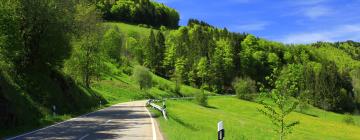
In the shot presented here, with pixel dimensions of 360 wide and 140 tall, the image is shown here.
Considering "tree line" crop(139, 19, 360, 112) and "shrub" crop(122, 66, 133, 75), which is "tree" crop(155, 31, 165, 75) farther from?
"shrub" crop(122, 66, 133, 75)

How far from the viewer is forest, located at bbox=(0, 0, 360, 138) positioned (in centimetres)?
2895

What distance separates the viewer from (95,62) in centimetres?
6319

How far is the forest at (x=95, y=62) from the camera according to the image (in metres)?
29.0

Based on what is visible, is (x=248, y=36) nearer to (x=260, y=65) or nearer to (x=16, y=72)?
(x=260, y=65)

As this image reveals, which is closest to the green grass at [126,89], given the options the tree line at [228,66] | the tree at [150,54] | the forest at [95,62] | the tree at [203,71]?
the forest at [95,62]

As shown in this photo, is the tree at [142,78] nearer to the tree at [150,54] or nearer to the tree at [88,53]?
the tree at [88,53]

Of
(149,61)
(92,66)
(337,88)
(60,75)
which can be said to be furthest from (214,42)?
(60,75)

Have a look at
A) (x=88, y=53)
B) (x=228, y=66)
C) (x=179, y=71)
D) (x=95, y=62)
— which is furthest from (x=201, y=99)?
(x=228, y=66)

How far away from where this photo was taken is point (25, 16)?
3384cm

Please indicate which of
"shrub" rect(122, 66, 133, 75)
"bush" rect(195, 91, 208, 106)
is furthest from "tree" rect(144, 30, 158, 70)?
"bush" rect(195, 91, 208, 106)

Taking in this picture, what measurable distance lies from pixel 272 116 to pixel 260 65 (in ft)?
426

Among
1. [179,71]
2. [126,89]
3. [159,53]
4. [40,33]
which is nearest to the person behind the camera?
[40,33]

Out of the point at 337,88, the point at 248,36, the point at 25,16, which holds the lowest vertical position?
the point at 337,88

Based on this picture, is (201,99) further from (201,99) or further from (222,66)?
(222,66)
